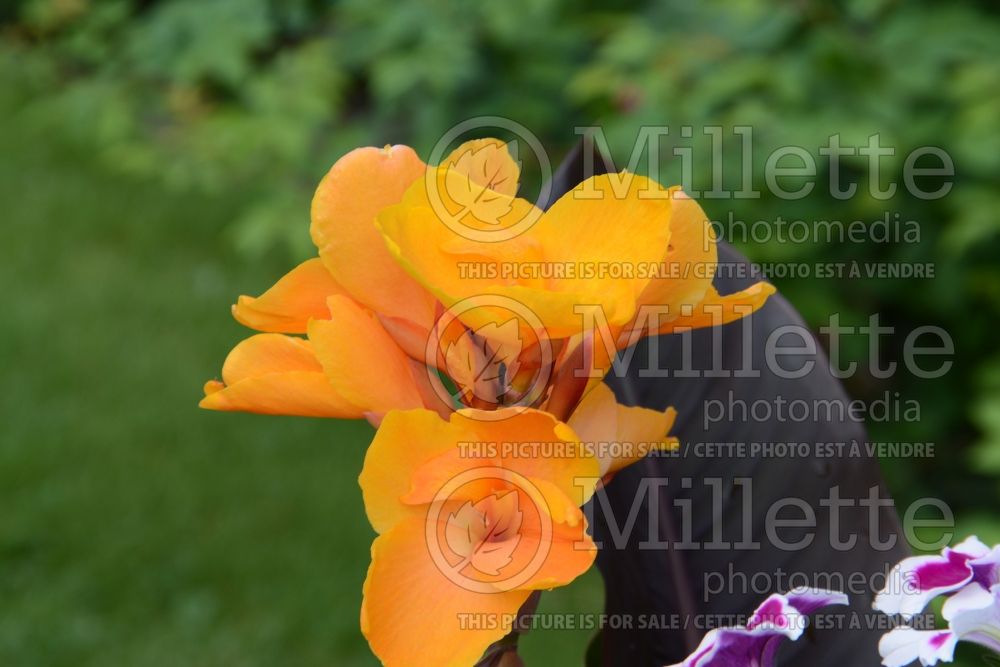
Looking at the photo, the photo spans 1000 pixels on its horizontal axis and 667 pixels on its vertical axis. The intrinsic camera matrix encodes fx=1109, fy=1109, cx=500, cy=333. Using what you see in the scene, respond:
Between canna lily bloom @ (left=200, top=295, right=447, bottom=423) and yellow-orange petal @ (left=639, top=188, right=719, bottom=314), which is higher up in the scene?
yellow-orange petal @ (left=639, top=188, right=719, bottom=314)

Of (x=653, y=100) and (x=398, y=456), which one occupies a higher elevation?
(x=653, y=100)

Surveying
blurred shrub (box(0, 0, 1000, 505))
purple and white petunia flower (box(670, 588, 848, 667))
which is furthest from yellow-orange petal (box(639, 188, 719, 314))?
blurred shrub (box(0, 0, 1000, 505))

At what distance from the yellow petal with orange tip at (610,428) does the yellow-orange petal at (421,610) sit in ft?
0.24

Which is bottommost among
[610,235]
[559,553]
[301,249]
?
[301,249]

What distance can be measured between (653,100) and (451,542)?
156cm

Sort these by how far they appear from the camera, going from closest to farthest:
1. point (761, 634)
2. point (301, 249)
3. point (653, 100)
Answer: point (761, 634), point (653, 100), point (301, 249)

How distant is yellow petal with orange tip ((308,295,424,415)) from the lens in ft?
1.24

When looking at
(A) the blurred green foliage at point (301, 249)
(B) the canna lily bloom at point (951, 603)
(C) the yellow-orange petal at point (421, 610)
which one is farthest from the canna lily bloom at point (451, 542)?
(A) the blurred green foliage at point (301, 249)

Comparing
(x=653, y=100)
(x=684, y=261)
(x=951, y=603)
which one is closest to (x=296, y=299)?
(x=684, y=261)

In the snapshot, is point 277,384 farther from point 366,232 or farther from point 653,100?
point 653,100

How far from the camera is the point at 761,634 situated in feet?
1.18

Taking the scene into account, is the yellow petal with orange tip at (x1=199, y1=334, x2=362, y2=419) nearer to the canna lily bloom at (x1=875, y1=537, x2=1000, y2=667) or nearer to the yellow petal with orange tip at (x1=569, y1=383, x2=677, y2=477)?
the yellow petal with orange tip at (x1=569, y1=383, x2=677, y2=477)

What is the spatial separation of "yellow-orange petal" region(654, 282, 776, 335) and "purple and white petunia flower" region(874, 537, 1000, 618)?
0.11 meters

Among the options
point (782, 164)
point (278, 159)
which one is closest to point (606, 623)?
point (782, 164)
